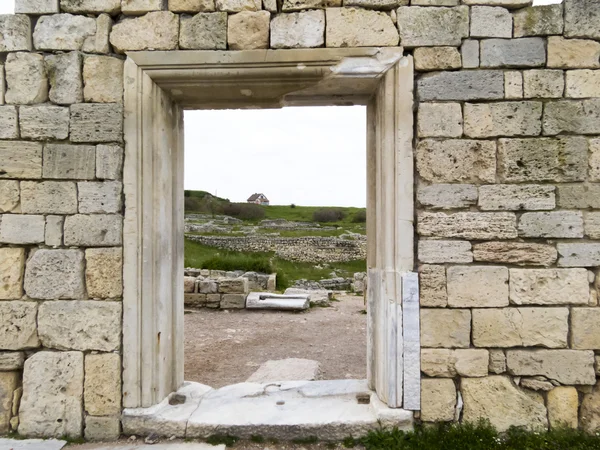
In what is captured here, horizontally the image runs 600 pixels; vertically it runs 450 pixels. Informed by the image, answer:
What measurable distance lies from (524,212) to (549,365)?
3.93 feet

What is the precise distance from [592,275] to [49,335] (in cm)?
430

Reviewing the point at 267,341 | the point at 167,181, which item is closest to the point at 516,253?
the point at 167,181

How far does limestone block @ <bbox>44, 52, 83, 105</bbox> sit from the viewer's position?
9.97 feet

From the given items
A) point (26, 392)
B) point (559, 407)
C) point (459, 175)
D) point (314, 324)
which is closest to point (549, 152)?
point (459, 175)

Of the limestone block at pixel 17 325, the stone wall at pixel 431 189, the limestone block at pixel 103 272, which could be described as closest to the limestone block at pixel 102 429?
the stone wall at pixel 431 189

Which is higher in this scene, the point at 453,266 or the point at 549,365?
the point at 453,266

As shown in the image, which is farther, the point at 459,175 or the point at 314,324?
the point at 314,324

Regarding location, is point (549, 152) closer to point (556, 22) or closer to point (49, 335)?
point (556, 22)

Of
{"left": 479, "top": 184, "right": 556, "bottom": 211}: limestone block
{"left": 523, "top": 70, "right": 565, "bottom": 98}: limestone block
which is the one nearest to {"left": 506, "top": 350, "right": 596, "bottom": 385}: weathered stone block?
{"left": 479, "top": 184, "right": 556, "bottom": 211}: limestone block

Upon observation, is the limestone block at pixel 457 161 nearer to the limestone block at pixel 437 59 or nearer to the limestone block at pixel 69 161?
the limestone block at pixel 437 59

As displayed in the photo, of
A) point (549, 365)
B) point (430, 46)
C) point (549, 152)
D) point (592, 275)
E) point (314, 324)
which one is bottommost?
point (314, 324)

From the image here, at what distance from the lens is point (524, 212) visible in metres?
2.95

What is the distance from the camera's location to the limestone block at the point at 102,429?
2.96 meters

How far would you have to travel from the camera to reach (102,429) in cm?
297
